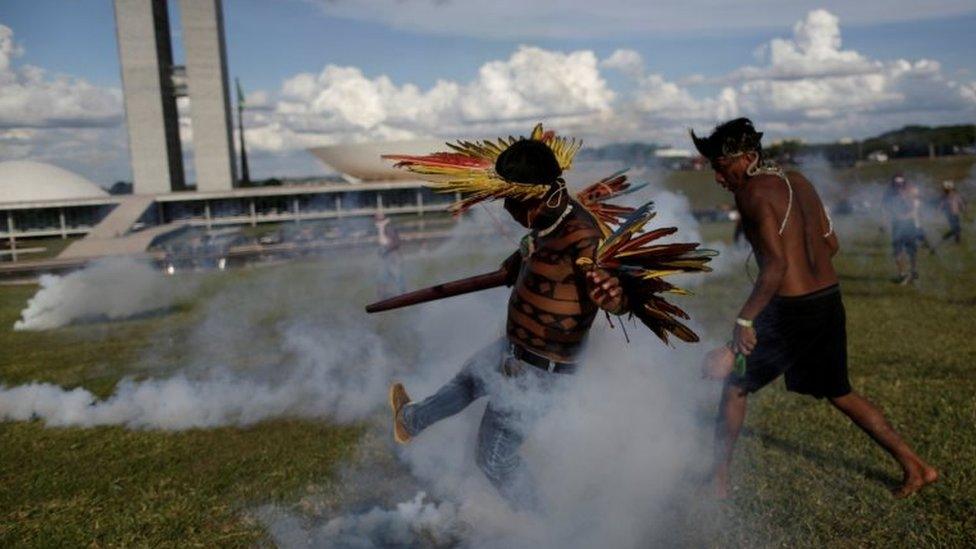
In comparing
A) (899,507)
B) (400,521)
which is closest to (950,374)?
(899,507)

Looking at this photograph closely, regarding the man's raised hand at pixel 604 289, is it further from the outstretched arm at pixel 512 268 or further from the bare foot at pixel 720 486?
the bare foot at pixel 720 486

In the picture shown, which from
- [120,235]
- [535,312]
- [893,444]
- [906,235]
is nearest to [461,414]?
[535,312]

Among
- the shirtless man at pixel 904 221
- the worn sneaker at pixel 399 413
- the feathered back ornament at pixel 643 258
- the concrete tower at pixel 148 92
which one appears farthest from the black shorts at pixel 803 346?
the concrete tower at pixel 148 92

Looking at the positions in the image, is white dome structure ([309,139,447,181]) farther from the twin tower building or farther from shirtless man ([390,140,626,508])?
shirtless man ([390,140,626,508])

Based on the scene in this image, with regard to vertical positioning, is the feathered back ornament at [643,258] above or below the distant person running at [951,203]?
above

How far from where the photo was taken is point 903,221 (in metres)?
11.9

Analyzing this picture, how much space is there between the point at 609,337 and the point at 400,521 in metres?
1.47

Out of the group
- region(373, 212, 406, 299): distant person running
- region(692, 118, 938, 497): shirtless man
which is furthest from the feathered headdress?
region(373, 212, 406, 299): distant person running

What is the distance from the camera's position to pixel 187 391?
251 inches

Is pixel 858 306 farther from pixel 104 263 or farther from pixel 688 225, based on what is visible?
pixel 104 263

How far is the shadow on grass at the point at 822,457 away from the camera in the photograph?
427 centimetres

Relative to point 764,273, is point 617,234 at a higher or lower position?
higher

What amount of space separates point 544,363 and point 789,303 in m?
1.43

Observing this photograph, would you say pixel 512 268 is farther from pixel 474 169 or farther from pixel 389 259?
pixel 389 259
